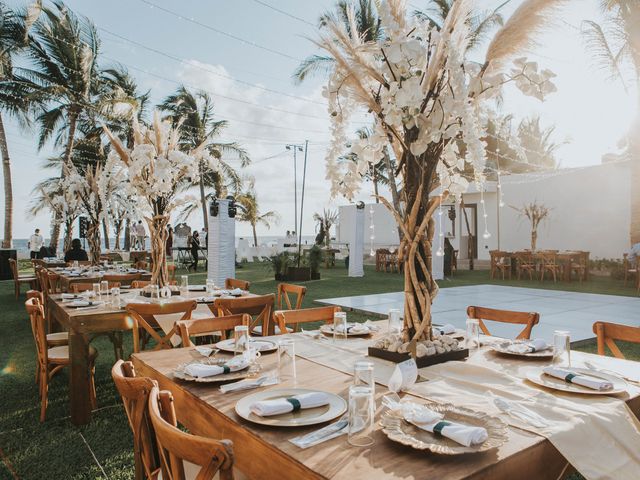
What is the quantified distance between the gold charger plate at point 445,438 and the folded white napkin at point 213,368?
2.38ft

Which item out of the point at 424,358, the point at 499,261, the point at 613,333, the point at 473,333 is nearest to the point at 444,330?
the point at 473,333

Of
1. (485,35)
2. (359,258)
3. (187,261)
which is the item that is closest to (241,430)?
(359,258)

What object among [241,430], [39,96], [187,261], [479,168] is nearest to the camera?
[241,430]

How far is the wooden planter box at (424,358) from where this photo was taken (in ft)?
6.45

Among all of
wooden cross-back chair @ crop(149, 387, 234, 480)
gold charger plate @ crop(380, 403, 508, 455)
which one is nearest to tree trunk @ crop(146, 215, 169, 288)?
wooden cross-back chair @ crop(149, 387, 234, 480)

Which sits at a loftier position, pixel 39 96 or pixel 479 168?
pixel 39 96

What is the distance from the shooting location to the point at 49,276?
641cm

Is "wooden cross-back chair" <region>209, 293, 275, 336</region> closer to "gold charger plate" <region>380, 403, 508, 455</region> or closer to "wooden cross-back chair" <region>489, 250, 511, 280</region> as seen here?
"gold charger plate" <region>380, 403, 508, 455</region>

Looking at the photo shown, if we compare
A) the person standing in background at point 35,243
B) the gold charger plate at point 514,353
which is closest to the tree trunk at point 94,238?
the gold charger plate at point 514,353

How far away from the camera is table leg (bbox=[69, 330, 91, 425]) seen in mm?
3268

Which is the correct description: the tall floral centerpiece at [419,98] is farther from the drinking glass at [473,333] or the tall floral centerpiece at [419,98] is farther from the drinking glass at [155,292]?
the drinking glass at [155,292]

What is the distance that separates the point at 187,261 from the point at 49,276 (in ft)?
34.4

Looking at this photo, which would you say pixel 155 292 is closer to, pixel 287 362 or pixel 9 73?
pixel 287 362

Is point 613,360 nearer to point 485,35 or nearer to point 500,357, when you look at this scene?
point 500,357
